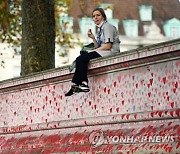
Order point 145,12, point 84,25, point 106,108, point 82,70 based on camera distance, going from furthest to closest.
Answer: point 145,12 → point 84,25 → point 82,70 → point 106,108

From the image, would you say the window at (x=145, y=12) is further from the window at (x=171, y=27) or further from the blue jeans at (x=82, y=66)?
the blue jeans at (x=82, y=66)

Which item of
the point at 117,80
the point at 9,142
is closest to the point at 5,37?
the point at 9,142

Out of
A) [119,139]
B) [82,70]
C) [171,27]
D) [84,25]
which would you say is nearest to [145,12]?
[171,27]

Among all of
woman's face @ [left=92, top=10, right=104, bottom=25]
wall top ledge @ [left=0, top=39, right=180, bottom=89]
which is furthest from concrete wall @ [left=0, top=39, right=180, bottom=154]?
woman's face @ [left=92, top=10, right=104, bottom=25]

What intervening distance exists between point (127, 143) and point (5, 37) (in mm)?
16608

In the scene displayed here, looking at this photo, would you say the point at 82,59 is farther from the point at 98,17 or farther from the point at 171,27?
the point at 171,27

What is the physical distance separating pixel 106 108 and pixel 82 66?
0.68 m

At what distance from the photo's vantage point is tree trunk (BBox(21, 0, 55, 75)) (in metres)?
16.3

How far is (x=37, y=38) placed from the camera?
16453 mm

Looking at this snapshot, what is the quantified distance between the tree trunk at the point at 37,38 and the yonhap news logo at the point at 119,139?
5424mm

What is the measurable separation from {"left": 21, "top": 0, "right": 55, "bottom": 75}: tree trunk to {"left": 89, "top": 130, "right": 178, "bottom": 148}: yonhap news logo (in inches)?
214

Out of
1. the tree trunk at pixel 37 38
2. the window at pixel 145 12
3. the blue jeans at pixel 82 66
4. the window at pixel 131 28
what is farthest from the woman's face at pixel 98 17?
the window at pixel 145 12

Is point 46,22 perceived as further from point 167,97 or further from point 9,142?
point 167,97

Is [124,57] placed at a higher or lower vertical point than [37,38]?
lower
